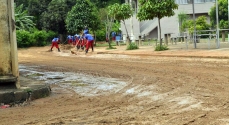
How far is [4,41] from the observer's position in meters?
7.91

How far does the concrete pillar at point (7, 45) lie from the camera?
7.90 meters

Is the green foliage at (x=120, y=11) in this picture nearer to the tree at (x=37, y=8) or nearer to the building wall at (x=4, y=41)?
the building wall at (x=4, y=41)

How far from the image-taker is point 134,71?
39.0ft

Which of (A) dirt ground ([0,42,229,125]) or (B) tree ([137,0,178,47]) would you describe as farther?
(B) tree ([137,0,178,47])

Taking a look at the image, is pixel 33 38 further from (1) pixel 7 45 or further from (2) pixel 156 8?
(1) pixel 7 45

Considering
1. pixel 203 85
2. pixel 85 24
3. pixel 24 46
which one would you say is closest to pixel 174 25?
pixel 85 24

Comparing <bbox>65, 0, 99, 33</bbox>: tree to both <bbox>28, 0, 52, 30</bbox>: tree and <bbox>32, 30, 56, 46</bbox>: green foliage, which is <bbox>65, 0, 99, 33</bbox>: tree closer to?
<bbox>32, 30, 56, 46</bbox>: green foliage

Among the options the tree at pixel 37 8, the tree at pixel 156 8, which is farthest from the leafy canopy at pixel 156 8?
the tree at pixel 37 8

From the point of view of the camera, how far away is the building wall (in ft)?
25.9

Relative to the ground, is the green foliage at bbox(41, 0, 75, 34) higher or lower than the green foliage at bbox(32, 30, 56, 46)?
higher

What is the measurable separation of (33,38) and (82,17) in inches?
368

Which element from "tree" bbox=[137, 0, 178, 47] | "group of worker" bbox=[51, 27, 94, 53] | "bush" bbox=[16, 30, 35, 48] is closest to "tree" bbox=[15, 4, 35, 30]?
"bush" bbox=[16, 30, 35, 48]

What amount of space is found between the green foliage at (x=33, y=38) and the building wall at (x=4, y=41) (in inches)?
1296

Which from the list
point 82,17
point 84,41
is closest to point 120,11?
point 84,41
